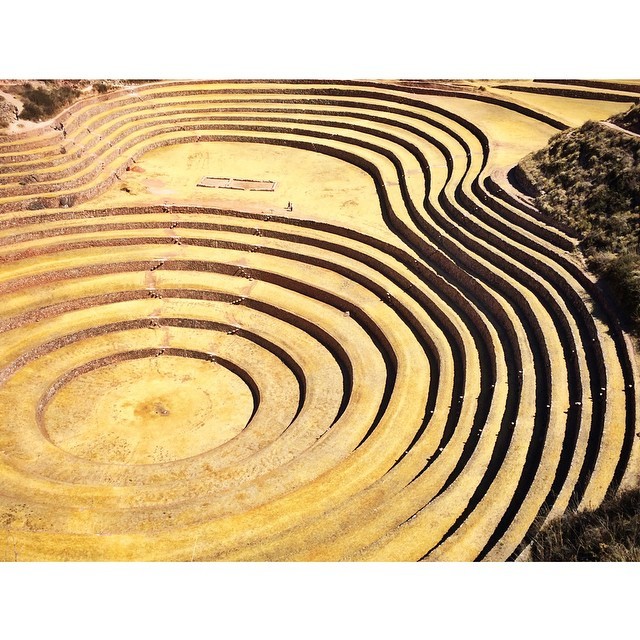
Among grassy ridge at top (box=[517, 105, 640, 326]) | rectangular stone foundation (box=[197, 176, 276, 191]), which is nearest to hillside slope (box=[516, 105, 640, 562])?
grassy ridge at top (box=[517, 105, 640, 326])

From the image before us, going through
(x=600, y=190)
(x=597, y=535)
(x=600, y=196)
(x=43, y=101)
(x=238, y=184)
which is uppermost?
(x=43, y=101)

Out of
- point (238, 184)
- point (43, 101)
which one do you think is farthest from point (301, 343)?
point (43, 101)

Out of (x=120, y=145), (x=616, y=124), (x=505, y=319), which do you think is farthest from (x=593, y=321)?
(x=120, y=145)

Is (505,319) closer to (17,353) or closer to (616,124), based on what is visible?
(616,124)

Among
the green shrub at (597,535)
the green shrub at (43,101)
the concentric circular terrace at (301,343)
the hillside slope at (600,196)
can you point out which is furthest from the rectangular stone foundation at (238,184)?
the green shrub at (597,535)

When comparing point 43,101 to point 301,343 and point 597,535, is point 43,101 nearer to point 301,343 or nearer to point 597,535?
point 301,343

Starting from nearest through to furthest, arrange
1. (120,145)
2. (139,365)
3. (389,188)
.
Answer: (139,365) → (389,188) → (120,145)
